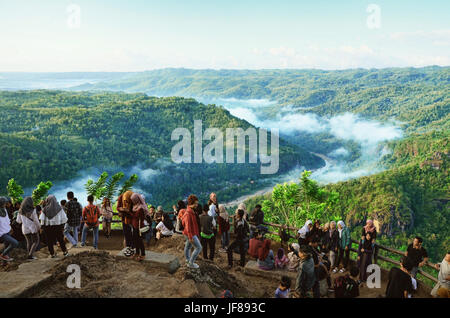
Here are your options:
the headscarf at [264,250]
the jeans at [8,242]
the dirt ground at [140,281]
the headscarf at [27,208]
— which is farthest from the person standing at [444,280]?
the jeans at [8,242]

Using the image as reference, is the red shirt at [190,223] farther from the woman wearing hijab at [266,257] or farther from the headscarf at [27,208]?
the headscarf at [27,208]

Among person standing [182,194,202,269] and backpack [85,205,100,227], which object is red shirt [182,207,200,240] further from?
backpack [85,205,100,227]

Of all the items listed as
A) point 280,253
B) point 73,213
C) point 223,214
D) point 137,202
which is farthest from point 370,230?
point 73,213

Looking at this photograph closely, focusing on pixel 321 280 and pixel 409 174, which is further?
pixel 409 174

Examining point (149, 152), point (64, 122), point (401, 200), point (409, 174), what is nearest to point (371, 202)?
point (401, 200)

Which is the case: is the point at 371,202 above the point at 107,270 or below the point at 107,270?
below
